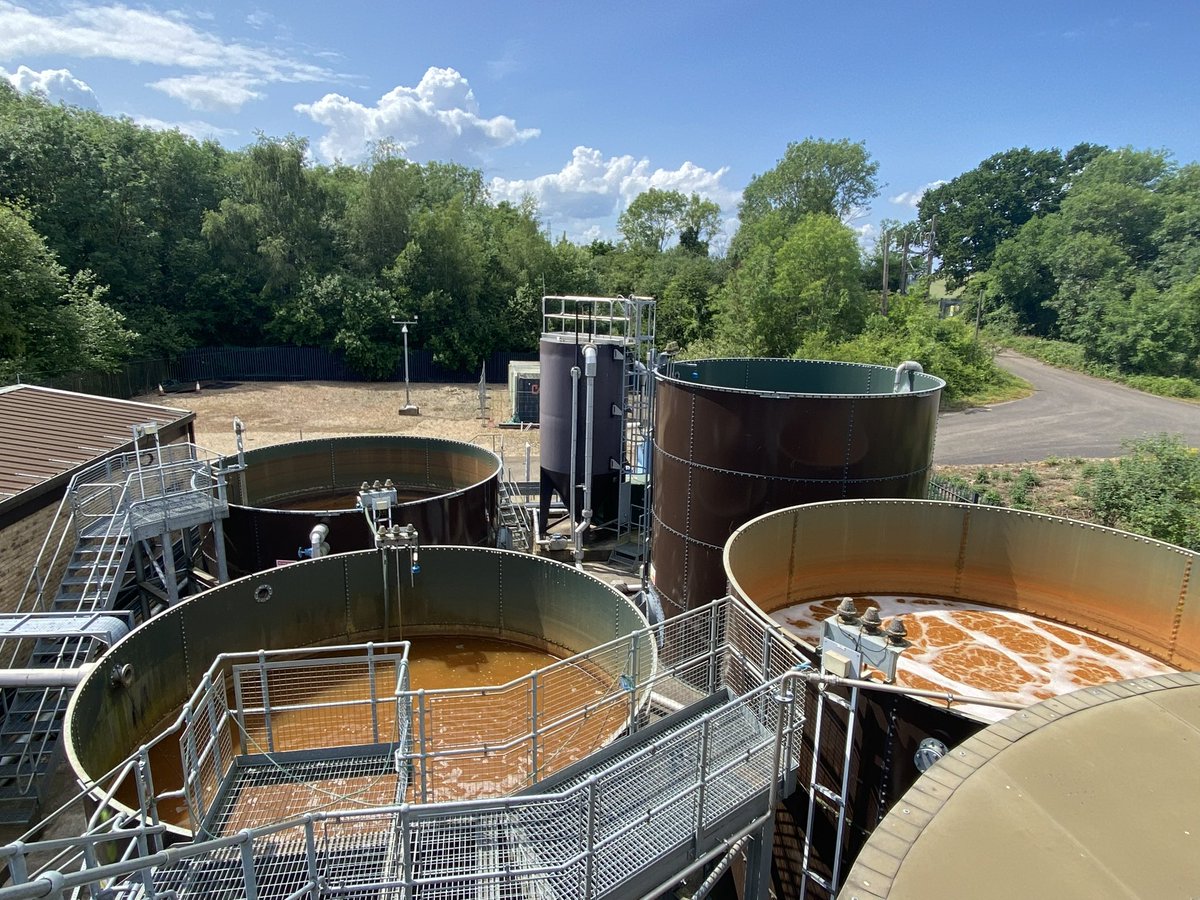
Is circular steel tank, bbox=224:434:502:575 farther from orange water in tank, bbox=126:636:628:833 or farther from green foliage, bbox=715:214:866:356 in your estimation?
green foliage, bbox=715:214:866:356

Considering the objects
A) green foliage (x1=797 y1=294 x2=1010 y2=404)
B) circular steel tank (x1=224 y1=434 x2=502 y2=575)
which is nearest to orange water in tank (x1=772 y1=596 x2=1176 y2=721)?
circular steel tank (x1=224 y1=434 x2=502 y2=575)

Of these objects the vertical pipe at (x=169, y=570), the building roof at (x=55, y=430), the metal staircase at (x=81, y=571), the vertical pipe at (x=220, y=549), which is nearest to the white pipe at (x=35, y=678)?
the metal staircase at (x=81, y=571)

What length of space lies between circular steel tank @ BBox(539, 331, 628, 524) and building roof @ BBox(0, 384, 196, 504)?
30.6 feet

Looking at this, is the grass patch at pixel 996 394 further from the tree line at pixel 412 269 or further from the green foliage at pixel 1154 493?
the green foliage at pixel 1154 493

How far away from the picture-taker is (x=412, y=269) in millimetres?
49312

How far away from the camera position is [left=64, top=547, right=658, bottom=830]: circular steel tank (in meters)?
10.3

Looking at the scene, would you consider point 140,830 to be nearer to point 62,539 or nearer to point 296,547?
point 62,539

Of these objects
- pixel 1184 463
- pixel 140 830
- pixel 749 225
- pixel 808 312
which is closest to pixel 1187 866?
pixel 140 830

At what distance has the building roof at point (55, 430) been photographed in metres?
12.8

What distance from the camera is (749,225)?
64.2 meters

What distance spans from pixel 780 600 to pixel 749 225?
2298 inches

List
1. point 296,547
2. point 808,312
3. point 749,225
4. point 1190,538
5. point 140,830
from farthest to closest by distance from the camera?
point 749,225 < point 808,312 < point 1190,538 < point 296,547 < point 140,830

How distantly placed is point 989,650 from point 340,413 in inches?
1313

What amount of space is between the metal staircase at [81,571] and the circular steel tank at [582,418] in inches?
341
